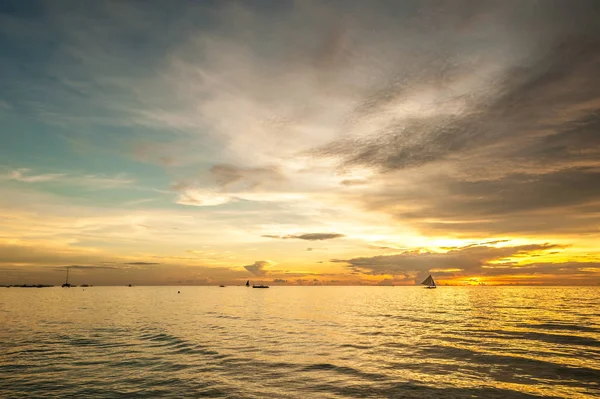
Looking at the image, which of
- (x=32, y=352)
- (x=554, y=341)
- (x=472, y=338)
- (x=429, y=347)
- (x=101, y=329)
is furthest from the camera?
(x=101, y=329)

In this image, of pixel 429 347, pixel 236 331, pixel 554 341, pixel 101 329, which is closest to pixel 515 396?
pixel 429 347

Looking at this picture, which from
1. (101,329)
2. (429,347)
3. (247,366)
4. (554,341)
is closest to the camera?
(247,366)

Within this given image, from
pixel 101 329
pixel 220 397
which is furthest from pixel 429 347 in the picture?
pixel 101 329

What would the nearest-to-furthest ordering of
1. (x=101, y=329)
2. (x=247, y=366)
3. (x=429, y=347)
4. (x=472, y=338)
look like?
1. (x=247, y=366)
2. (x=429, y=347)
3. (x=472, y=338)
4. (x=101, y=329)

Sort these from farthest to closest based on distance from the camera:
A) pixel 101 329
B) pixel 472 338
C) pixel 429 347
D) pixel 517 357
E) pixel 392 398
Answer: pixel 101 329 < pixel 472 338 < pixel 429 347 < pixel 517 357 < pixel 392 398

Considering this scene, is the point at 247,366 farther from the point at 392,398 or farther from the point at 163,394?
the point at 392,398

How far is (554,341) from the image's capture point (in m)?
46.0

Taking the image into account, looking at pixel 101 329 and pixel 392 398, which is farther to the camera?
pixel 101 329

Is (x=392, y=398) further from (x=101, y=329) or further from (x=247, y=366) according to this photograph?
(x=101, y=329)

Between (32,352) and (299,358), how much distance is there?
2930 centimetres

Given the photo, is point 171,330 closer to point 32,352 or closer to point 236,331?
point 236,331

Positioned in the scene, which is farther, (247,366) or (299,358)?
(299,358)

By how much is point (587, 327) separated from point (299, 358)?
169 feet

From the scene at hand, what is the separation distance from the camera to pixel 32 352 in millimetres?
39719
